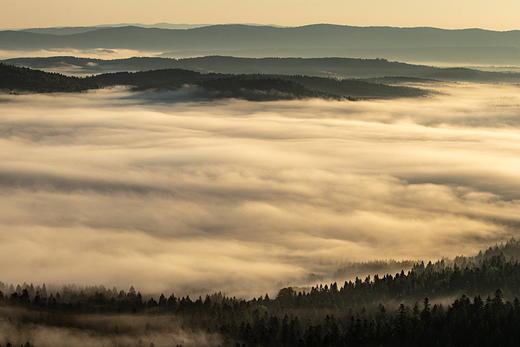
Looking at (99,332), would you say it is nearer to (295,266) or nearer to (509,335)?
(509,335)

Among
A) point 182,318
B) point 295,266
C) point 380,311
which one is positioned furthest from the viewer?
point 295,266

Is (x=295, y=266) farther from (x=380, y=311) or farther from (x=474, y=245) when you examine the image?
(x=380, y=311)

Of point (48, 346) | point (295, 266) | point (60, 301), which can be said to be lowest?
point (48, 346)

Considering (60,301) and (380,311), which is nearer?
(380,311)

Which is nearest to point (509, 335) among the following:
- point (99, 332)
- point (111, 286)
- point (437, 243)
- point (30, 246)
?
point (99, 332)

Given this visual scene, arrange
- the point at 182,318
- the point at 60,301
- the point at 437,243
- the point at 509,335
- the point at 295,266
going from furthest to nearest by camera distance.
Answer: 1. the point at 437,243
2. the point at 295,266
3. the point at 60,301
4. the point at 182,318
5. the point at 509,335

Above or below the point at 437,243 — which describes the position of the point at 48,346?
below
